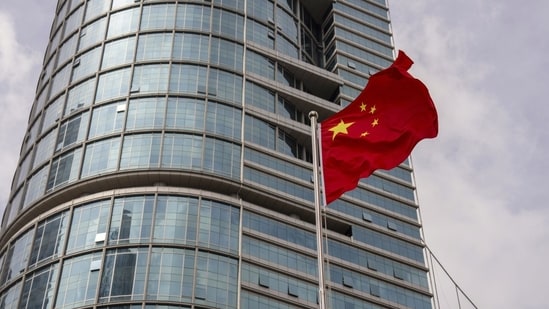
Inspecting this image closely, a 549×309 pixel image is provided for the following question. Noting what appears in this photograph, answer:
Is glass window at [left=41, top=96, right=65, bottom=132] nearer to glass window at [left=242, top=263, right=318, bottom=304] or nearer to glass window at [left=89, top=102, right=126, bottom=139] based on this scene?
glass window at [left=89, top=102, right=126, bottom=139]

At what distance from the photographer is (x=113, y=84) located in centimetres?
8062

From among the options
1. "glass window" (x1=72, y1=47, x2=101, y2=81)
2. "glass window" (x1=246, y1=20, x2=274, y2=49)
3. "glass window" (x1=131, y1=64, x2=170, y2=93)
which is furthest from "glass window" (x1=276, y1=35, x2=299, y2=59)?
"glass window" (x1=72, y1=47, x2=101, y2=81)

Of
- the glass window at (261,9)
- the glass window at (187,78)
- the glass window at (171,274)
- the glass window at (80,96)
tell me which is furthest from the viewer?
→ the glass window at (261,9)

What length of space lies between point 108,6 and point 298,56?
22.2 meters

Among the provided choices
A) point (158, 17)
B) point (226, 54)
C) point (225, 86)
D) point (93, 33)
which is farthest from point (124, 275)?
point (93, 33)

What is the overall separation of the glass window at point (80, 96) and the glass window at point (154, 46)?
18.1 feet

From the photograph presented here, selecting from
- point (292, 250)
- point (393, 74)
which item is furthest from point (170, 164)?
point (393, 74)

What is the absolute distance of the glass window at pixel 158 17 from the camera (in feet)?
276

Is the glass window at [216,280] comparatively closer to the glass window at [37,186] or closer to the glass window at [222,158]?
the glass window at [222,158]

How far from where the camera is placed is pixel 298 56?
94562 millimetres

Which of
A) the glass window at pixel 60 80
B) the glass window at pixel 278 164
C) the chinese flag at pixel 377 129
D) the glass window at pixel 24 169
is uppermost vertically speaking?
the glass window at pixel 60 80

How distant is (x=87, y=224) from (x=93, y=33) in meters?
24.2

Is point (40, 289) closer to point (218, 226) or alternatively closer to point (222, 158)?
point (218, 226)

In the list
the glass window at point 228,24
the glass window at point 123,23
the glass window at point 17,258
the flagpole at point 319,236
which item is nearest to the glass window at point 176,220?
the glass window at point 17,258
